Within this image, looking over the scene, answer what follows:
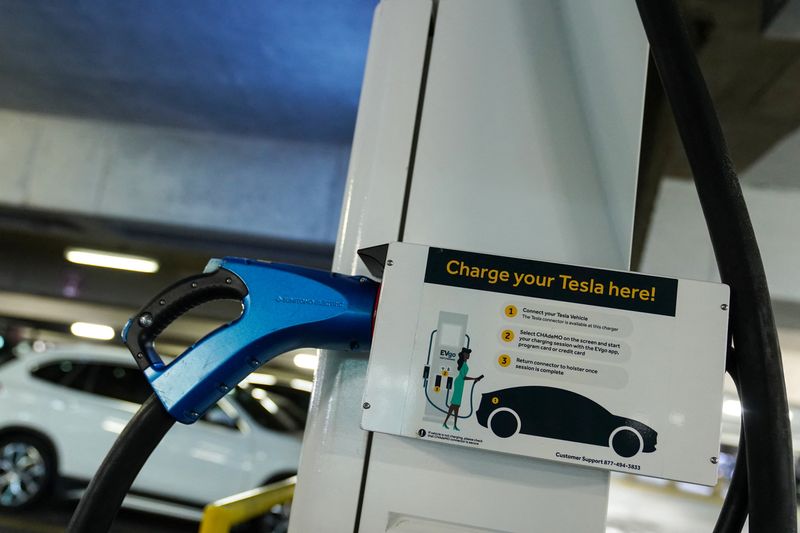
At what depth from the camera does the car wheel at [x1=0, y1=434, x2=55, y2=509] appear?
7.03 m

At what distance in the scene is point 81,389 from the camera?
283 inches

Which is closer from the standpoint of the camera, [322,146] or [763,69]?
[763,69]

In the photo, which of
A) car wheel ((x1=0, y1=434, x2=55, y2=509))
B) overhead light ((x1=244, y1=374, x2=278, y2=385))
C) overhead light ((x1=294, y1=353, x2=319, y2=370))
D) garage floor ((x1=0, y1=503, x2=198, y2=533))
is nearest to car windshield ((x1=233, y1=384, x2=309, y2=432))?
overhead light ((x1=244, y1=374, x2=278, y2=385))

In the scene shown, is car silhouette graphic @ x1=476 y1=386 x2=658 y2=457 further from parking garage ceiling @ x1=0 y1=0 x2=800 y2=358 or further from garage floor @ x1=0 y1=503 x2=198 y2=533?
garage floor @ x1=0 y1=503 x2=198 y2=533

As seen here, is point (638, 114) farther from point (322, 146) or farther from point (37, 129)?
point (37, 129)

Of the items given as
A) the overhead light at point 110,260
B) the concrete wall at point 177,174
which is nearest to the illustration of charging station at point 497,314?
the concrete wall at point 177,174

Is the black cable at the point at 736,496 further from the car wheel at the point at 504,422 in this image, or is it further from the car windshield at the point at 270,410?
the car windshield at the point at 270,410

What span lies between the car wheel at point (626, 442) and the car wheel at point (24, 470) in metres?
7.49

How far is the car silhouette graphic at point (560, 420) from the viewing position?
2.31ft

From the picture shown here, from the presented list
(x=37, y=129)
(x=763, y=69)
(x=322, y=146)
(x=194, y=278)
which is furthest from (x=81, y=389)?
(x=194, y=278)

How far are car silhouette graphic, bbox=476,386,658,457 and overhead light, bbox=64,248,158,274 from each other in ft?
32.9

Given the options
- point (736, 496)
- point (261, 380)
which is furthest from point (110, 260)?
point (736, 496)

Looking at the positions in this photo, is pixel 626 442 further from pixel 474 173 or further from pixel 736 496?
pixel 474 173

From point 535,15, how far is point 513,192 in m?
0.22
